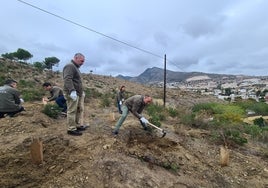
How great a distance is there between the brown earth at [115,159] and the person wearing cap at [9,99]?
0.32 m

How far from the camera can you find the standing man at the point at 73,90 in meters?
5.54

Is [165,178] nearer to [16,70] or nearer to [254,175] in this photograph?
[254,175]

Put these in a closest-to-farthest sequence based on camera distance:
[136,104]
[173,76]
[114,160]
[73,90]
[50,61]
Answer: [114,160] → [73,90] → [136,104] → [50,61] → [173,76]

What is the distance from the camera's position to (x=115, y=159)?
5125mm

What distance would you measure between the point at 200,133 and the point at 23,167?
5490 mm

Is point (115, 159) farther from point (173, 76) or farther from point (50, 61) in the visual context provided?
point (173, 76)

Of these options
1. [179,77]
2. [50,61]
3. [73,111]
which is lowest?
[73,111]

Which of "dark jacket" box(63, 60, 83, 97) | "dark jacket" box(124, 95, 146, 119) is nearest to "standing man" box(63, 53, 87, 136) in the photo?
"dark jacket" box(63, 60, 83, 97)

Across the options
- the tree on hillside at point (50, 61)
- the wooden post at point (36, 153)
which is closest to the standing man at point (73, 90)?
the wooden post at point (36, 153)

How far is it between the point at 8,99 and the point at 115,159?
290 centimetres

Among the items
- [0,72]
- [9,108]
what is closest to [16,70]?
[0,72]

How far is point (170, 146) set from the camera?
21.6 feet

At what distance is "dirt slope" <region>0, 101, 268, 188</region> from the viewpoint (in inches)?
178

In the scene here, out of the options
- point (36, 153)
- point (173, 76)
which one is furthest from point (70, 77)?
point (173, 76)
